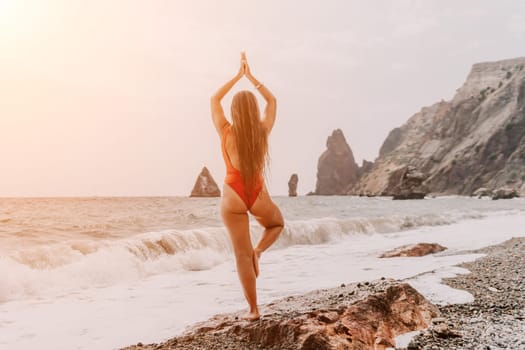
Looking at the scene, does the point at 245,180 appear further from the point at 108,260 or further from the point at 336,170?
the point at 336,170

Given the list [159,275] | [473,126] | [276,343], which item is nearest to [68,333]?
[276,343]

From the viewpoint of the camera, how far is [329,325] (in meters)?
4.09

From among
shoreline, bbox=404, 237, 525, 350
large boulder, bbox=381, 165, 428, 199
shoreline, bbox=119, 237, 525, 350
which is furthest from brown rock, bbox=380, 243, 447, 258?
large boulder, bbox=381, 165, 428, 199

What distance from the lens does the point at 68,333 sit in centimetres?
548

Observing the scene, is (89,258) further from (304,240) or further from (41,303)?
(304,240)

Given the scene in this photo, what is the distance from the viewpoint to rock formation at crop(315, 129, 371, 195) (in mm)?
189625

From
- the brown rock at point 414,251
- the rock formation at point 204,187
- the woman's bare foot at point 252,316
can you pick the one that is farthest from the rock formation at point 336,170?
the woman's bare foot at point 252,316

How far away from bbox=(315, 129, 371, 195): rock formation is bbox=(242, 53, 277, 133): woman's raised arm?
606 ft

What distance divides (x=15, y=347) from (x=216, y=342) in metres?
2.54

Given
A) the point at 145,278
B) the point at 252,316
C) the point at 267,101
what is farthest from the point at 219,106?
the point at 145,278

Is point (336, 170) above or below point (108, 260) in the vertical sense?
above

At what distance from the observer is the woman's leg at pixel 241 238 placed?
14.8 ft

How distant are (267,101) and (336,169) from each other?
19064cm

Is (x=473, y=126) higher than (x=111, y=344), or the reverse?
(x=473, y=126)
